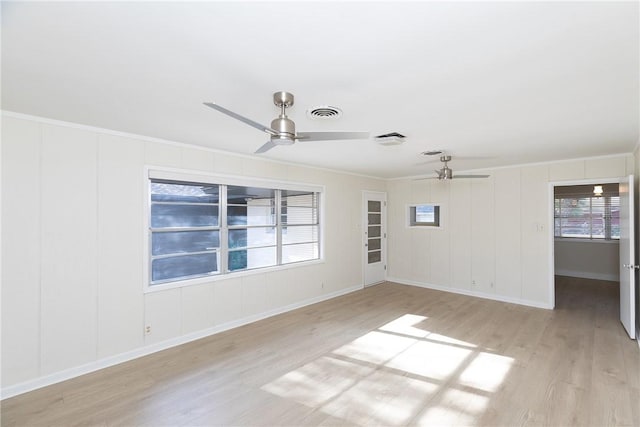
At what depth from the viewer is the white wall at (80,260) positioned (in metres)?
2.68

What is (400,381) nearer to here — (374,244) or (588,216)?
(374,244)

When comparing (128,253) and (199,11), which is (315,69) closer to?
(199,11)

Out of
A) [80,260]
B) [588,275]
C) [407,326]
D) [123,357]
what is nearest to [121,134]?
[80,260]

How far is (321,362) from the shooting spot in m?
3.23

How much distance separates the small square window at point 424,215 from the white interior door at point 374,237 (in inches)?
24.8

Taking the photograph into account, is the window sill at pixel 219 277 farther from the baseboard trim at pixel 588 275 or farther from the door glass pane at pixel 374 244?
the baseboard trim at pixel 588 275

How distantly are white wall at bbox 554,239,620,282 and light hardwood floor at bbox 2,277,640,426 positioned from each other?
334 cm

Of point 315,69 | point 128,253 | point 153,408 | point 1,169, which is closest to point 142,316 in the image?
point 128,253

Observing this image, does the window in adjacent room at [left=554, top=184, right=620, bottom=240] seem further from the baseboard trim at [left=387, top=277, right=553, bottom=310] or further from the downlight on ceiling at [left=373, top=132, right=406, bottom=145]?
the downlight on ceiling at [left=373, top=132, right=406, bottom=145]

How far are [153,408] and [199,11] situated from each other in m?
2.82

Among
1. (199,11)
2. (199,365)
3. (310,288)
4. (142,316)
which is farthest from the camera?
(310,288)

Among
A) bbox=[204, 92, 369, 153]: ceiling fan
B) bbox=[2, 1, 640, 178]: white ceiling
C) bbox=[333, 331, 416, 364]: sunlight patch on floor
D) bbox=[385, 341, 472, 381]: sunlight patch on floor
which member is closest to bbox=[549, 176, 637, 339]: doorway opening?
bbox=[385, 341, 472, 381]: sunlight patch on floor

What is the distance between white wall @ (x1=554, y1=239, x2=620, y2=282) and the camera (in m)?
6.98

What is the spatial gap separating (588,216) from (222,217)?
27.2 ft
